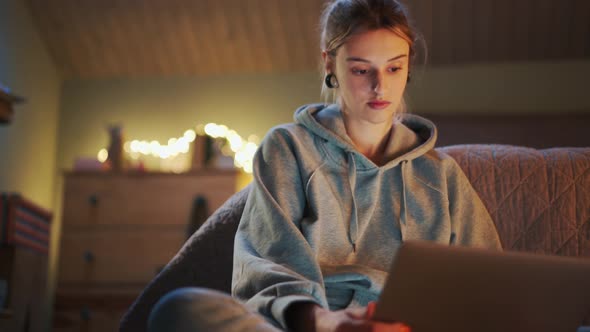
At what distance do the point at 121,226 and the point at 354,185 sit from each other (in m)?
2.90

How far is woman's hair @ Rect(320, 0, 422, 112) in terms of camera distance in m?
1.45

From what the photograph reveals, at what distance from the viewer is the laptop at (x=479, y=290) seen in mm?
936

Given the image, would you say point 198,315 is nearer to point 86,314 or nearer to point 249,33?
point 86,314

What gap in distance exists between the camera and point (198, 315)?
36.9 inches

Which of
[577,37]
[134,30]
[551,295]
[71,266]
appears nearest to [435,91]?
[577,37]

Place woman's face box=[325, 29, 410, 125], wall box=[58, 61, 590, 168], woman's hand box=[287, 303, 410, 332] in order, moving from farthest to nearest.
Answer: wall box=[58, 61, 590, 168] → woman's face box=[325, 29, 410, 125] → woman's hand box=[287, 303, 410, 332]

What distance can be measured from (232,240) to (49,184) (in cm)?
342

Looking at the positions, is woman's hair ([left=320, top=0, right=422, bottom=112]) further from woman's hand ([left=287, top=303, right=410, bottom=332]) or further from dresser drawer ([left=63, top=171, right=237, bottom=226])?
dresser drawer ([left=63, top=171, right=237, bottom=226])

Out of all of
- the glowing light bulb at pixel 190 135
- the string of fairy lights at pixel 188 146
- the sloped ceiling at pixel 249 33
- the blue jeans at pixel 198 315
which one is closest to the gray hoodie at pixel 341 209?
the blue jeans at pixel 198 315

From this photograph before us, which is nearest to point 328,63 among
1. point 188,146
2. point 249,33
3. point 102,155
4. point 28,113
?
point 249,33

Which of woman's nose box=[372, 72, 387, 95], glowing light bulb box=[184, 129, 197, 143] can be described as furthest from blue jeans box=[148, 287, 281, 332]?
glowing light bulb box=[184, 129, 197, 143]

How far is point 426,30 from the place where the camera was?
4.44 m

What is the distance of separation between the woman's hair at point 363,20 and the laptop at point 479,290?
0.62 m

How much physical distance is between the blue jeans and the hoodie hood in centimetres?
57
